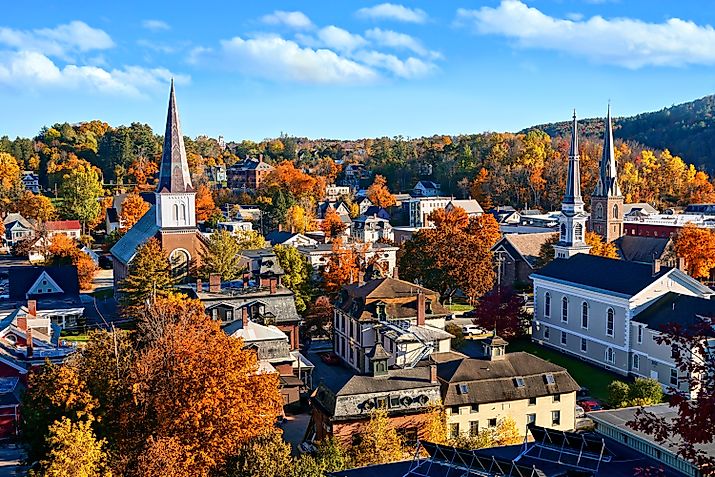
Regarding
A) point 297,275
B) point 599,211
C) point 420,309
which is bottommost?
point 420,309

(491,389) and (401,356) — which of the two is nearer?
(491,389)

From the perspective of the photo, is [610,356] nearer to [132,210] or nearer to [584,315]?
[584,315]

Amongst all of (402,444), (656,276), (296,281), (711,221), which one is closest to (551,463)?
(402,444)

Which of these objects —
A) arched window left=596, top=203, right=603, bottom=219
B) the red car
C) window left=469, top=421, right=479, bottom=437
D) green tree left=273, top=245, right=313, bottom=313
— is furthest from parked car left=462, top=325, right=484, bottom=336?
arched window left=596, top=203, right=603, bottom=219

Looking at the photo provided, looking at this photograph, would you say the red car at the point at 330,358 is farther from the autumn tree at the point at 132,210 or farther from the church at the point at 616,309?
the autumn tree at the point at 132,210

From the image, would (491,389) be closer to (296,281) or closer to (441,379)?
(441,379)

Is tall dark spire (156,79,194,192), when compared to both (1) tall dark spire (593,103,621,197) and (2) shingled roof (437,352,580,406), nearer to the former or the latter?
(2) shingled roof (437,352,580,406)

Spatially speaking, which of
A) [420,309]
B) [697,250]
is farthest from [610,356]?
[697,250]
